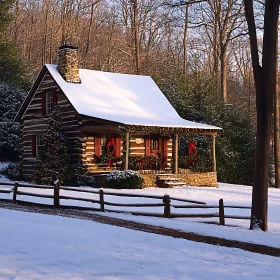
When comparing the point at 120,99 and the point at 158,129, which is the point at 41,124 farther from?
the point at 158,129

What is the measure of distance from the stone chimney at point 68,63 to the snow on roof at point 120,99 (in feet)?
1.09

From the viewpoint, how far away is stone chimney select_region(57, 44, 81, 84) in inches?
1141

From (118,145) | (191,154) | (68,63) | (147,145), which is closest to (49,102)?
(68,63)

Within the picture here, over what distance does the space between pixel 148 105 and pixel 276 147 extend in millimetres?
7991

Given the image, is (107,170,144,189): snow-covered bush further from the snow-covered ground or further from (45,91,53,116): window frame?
(45,91,53,116): window frame

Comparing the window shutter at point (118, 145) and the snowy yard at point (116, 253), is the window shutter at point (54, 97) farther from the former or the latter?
the snowy yard at point (116, 253)

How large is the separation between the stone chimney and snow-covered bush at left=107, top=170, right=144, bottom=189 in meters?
7.27

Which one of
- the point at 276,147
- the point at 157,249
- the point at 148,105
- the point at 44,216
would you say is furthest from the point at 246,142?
the point at 157,249

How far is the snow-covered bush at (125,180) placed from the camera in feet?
80.5

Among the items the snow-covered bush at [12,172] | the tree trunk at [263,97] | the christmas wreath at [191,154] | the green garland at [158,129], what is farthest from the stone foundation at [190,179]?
the tree trunk at [263,97]

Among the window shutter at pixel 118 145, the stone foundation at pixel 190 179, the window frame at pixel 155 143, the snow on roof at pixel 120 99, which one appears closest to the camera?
the stone foundation at pixel 190 179

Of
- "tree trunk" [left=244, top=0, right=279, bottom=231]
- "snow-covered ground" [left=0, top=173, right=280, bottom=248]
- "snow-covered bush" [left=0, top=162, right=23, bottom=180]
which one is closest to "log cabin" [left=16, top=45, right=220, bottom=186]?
"snow-covered bush" [left=0, top=162, right=23, bottom=180]

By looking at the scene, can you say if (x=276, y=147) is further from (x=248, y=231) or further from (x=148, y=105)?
(x=248, y=231)

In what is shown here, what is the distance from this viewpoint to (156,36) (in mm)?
50750
